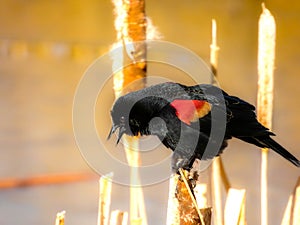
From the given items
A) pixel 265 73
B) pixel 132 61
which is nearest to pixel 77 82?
pixel 132 61

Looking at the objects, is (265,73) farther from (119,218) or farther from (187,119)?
(119,218)

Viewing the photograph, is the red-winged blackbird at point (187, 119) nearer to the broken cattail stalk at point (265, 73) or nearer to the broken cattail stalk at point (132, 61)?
the broken cattail stalk at point (265, 73)

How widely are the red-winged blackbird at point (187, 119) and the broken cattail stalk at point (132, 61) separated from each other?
26 cm

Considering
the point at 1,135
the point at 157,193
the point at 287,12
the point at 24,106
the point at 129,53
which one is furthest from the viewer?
the point at 287,12

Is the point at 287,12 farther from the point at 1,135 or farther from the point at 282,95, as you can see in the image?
the point at 1,135

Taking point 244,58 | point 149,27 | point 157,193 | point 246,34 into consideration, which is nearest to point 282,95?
point 244,58

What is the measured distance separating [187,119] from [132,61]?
13.5 inches

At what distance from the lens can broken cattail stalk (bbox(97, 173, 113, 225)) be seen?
1.25 m

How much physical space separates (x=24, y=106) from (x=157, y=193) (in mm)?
1024

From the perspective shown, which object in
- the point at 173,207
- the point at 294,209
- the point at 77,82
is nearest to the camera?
the point at 173,207

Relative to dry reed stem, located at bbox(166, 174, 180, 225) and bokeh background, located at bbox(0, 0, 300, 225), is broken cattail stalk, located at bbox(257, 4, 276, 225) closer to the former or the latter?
dry reed stem, located at bbox(166, 174, 180, 225)

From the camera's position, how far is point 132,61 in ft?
4.61

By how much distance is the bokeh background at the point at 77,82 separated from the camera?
7.85 ft

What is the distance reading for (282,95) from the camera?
3.32 meters
